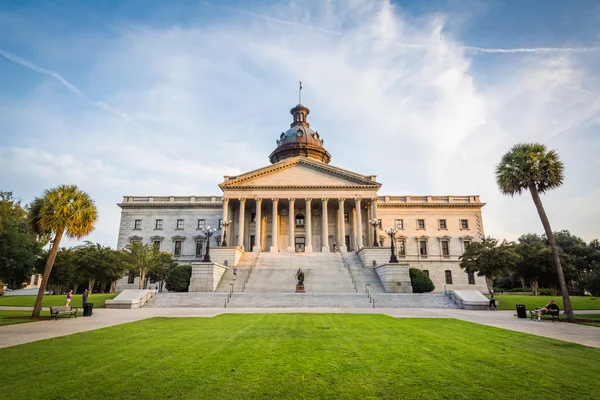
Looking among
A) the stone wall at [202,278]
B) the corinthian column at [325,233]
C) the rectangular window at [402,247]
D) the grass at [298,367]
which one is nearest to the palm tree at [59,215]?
the grass at [298,367]

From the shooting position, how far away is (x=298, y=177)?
51719 mm

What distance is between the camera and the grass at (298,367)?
571cm

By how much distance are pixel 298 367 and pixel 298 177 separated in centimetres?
4503

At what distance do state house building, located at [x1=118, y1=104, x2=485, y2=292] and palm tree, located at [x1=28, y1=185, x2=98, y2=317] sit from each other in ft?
93.1

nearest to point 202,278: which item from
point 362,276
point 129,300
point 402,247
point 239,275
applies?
point 239,275

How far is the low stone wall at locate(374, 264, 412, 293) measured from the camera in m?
33.7

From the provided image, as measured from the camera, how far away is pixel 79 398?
5340 mm

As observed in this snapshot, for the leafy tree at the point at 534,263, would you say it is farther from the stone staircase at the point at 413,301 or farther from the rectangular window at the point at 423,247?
the stone staircase at the point at 413,301

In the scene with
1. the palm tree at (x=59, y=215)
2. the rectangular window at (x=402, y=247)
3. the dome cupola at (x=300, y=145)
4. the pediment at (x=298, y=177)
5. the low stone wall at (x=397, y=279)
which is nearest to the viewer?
the palm tree at (x=59, y=215)

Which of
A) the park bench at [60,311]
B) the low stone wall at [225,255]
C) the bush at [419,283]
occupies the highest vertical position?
the low stone wall at [225,255]

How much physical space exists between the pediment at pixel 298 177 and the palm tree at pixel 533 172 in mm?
27193

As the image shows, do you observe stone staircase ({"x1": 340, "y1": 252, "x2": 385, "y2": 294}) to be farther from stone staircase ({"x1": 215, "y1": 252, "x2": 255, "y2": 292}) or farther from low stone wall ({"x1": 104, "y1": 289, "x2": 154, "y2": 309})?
low stone wall ({"x1": 104, "y1": 289, "x2": 154, "y2": 309})

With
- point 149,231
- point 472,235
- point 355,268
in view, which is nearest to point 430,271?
point 472,235

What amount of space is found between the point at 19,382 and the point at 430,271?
180 feet
